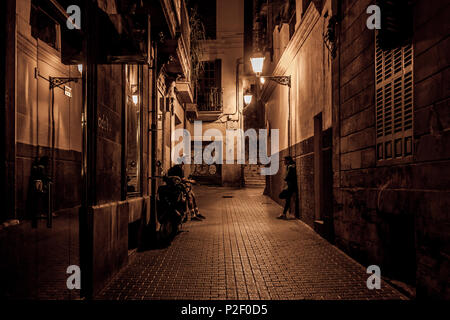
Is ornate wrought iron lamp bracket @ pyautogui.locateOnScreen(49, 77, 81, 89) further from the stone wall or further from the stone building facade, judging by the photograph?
the stone wall

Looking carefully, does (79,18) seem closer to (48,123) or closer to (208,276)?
(48,123)

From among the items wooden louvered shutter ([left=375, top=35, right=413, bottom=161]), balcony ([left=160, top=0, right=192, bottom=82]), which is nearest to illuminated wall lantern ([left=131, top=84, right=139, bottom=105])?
balcony ([left=160, top=0, right=192, bottom=82])

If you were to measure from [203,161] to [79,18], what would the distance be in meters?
22.6

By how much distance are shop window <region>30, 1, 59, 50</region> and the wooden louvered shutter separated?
4.49m

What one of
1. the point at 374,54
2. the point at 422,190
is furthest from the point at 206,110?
the point at 422,190

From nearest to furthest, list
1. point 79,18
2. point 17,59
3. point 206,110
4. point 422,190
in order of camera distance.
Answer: point 17,59 < point 422,190 < point 79,18 < point 206,110

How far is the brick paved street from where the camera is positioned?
4453mm

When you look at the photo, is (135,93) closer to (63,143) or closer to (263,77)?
(63,143)

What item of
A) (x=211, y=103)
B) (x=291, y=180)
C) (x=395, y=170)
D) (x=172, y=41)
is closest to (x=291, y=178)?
(x=291, y=180)

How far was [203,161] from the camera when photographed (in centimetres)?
2702

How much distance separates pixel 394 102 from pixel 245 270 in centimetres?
350

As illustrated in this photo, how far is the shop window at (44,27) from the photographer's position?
145 inches

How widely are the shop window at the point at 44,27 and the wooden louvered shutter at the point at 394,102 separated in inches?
177

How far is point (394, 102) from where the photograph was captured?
16.3ft
